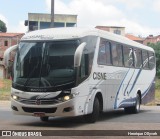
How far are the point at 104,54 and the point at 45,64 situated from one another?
10.1 feet

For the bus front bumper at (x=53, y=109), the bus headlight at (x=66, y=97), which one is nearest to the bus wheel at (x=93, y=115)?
the bus front bumper at (x=53, y=109)

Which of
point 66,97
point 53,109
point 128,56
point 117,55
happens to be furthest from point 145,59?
point 53,109

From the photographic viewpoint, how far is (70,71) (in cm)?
1427

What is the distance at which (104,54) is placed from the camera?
1678 centimetres

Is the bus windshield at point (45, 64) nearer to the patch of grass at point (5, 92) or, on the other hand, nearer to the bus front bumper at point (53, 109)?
the bus front bumper at point (53, 109)

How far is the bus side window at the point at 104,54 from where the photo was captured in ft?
53.6

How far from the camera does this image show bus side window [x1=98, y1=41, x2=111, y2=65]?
16.3 meters

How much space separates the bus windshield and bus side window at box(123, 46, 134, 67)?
5.37 meters

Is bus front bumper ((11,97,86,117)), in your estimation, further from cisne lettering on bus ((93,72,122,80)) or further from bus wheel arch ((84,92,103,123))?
cisne lettering on bus ((93,72,122,80))

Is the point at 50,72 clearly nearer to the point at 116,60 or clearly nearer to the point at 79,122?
the point at 79,122

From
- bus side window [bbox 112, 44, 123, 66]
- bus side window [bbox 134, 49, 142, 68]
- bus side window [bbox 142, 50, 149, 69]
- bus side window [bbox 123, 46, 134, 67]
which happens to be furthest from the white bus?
bus side window [bbox 142, 50, 149, 69]

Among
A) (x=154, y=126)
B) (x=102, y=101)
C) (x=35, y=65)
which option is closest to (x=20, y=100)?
(x=35, y=65)

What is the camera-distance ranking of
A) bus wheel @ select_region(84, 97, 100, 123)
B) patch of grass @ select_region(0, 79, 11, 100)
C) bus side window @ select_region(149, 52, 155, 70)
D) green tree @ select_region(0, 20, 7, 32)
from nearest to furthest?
bus wheel @ select_region(84, 97, 100, 123)
bus side window @ select_region(149, 52, 155, 70)
patch of grass @ select_region(0, 79, 11, 100)
green tree @ select_region(0, 20, 7, 32)

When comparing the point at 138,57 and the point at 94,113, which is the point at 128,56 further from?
the point at 94,113
